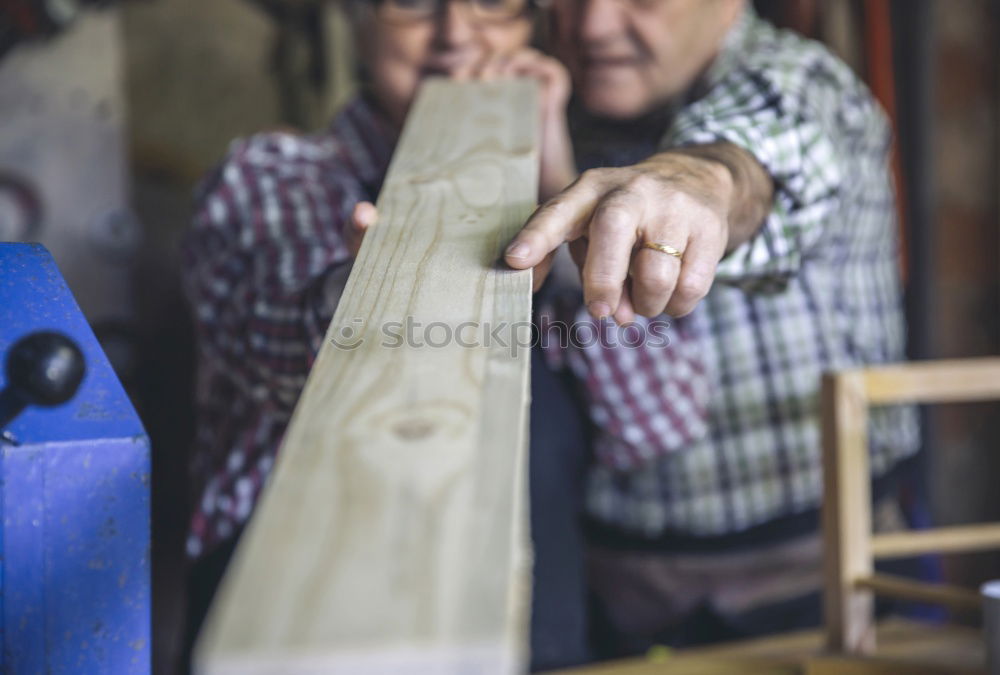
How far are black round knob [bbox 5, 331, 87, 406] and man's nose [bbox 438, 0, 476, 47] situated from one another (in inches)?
37.7

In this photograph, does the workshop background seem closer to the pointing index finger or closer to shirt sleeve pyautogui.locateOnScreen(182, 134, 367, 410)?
shirt sleeve pyautogui.locateOnScreen(182, 134, 367, 410)

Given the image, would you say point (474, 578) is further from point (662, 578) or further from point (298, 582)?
point (662, 578)

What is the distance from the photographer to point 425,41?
4.72 ft

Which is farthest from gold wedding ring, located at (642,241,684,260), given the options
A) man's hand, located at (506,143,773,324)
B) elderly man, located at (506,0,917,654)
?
elderly man, located at (506,0,917,654)

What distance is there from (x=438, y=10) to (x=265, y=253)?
18.5 inches

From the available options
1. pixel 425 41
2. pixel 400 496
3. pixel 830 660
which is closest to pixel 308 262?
pixel 425 41

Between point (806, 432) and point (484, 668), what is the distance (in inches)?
53.1

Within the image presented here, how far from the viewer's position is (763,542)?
5.16ft

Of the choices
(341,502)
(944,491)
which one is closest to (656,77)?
(341,502)

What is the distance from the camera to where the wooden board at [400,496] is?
0.32 metres

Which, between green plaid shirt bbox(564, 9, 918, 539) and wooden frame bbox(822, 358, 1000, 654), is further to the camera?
green plaid shirt bbox(564, 9, 918, 539)

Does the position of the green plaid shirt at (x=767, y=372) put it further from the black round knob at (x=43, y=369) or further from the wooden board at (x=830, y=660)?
the black round knob at (x=43, y=369)

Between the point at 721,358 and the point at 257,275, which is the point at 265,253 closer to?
the point at 257,275

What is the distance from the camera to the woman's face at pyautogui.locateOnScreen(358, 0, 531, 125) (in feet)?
4.67
